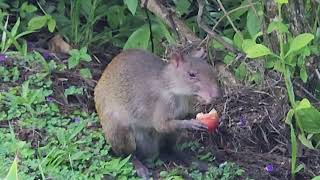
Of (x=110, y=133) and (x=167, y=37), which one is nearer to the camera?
(x=110, y=133)

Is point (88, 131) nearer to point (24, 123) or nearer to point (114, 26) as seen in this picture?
point (24, 123)

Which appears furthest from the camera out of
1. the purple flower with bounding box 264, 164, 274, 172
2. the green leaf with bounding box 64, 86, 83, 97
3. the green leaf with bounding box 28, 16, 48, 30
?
the green leaf with bounding box 28, 16, 48, 30

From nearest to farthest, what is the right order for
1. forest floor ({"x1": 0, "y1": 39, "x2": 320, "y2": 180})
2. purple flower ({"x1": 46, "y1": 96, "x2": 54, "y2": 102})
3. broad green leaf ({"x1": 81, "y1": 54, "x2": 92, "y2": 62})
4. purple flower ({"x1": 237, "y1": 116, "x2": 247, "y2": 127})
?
forest floor ({"x1": 0, "y1": 39, "x2": 320, "y2": 180}) → purple flower ({"x1": 237, "y1": 116, "x2": 247, "y2": 127}) → purple flower ({"x1": 46, "y1": 96, "x2": 54, "y2": 102}) → broad green leaf ({"x1": 81, "y1": 54, "x2": 92, "y2": 62})

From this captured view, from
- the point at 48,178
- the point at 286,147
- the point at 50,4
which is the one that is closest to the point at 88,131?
the point at 48,178

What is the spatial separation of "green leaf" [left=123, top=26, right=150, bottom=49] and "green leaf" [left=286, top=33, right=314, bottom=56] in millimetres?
2094

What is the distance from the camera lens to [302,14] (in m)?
5.96

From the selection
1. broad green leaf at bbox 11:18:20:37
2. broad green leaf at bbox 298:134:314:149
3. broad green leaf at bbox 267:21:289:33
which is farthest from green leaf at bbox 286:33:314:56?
broad green leaf at bbox 11:18:20:37

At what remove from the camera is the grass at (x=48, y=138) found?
19.4 ft

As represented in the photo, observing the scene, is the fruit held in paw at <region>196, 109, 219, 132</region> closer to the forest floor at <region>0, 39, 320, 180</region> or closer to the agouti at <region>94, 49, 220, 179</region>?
the agouti at <region>94, 49, 220, 179</region>

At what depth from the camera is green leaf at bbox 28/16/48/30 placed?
7.52m

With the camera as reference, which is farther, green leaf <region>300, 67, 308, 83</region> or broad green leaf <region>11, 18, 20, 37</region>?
broad green leaf <region>11, 18, 20, 37</region>

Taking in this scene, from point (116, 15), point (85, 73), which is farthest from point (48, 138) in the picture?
point (116, 15)

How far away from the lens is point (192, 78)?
5891 mm

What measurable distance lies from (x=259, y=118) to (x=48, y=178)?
1578mm
